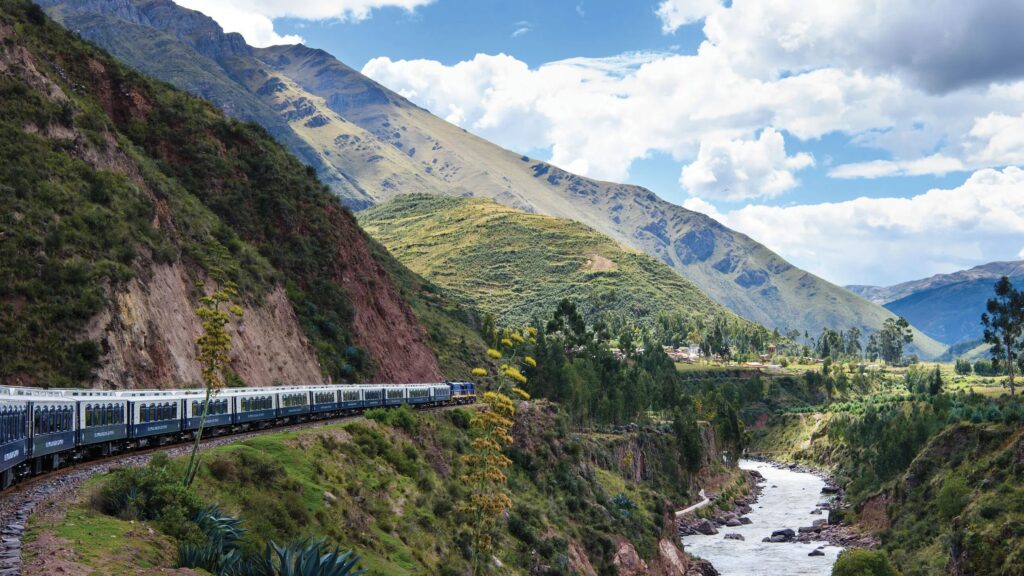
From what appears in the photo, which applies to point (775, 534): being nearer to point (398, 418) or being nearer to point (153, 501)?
point (398, 418)

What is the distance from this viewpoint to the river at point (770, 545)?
254 ft

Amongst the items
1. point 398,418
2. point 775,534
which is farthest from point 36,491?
point 775,534

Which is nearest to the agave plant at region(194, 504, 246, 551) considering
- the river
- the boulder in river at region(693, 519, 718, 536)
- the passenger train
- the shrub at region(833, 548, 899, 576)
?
the passenger train

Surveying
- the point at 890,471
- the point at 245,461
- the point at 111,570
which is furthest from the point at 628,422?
the point at 111,570

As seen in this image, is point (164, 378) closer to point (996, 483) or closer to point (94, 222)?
point (94, 222)

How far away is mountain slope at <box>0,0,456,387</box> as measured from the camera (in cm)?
4775

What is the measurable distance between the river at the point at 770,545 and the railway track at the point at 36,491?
5491 cm

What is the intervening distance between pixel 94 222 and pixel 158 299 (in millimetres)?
6338

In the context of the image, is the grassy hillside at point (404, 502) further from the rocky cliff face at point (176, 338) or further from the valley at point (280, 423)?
the rocky cliff face at point (176, 338)

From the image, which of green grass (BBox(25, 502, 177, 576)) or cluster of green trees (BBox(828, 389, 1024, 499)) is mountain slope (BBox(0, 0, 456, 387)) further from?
cluster of green trees (BBox(828, 389, 1024, 499))

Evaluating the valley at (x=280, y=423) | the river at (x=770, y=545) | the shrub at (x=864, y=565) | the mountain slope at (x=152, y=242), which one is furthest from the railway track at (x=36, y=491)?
the river at (x=770, y=545)

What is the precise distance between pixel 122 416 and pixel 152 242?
2608 centimetres

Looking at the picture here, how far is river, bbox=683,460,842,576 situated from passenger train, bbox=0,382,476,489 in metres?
42.0

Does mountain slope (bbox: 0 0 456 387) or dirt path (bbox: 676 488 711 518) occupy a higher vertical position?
mountain slope (bbox: 0 0 456 387)
